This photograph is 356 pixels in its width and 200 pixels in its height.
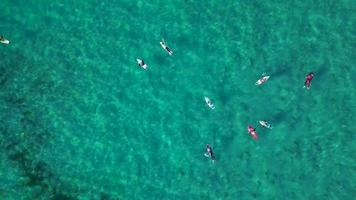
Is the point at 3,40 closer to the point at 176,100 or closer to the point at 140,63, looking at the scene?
the point at 140,63

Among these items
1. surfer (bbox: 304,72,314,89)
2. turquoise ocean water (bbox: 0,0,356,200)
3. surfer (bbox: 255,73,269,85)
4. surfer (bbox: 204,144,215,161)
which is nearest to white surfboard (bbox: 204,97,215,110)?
turquoise ocean water (bbox: 0,0,356,200)

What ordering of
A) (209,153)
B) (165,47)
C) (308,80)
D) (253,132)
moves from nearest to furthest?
(209,153), (253,132), (308,80), (165,47)

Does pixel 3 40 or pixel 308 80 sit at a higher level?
pixel 308 80

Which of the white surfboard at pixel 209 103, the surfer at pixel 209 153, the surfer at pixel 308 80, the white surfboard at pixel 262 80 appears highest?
the surfer at pixel 308 80

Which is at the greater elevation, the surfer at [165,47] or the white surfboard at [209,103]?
the surfer at [165,47]

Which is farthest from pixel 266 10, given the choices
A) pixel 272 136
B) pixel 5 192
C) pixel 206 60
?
pixel 5 192

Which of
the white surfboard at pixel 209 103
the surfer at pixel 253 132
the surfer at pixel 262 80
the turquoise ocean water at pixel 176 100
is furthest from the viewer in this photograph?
the surfer at pixel 262 80

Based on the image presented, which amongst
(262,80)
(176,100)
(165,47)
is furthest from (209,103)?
(165,47)

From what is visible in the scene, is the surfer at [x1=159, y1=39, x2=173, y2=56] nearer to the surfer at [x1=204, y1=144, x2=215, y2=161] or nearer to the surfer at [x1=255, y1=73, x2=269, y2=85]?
the surfer at [x1=255, y1=73, x2=269, y2=85]

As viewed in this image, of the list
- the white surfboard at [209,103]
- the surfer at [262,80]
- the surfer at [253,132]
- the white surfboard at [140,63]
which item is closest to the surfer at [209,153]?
the white surfboard at [209,103]

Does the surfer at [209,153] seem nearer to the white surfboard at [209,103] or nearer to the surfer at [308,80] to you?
the white surfboard at [209,103]
